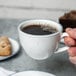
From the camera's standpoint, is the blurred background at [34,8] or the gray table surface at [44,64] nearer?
the gray table surface at [44,64]

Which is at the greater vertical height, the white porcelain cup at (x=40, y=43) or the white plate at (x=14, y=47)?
the white porcelain cup at (x=40, y=43)

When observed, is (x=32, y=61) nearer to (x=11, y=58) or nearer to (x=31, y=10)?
(x=11, y=58)

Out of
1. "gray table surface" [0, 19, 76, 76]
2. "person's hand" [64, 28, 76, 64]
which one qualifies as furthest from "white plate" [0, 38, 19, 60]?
"person's hand" [64, 28, 76, 64]

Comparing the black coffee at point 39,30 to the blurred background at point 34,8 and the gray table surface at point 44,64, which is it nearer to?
the gray table surface at point 44,64

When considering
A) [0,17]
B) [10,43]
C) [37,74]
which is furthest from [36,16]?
[37,74]

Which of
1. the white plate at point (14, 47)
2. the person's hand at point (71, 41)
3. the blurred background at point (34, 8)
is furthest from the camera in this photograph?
the blurred background at point (34, 8)

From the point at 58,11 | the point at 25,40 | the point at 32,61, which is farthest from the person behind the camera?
the point at 58,11

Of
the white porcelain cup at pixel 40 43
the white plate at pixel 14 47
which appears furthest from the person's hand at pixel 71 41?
the white plate at pixel 14 47
